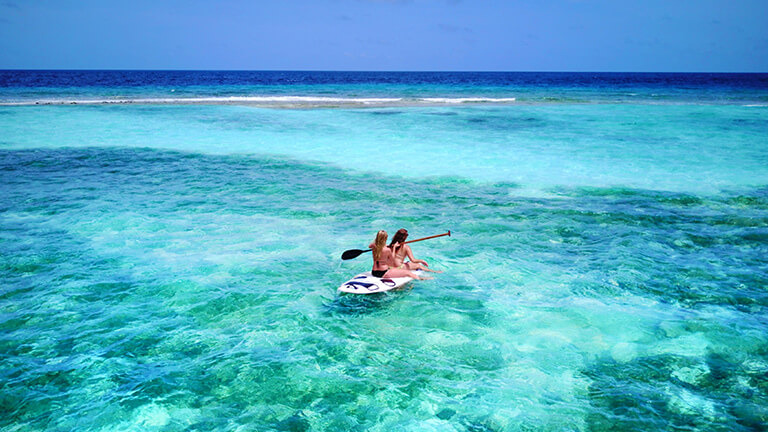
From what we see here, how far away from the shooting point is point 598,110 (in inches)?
1558

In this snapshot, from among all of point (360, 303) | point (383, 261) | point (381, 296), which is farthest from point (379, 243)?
point (360, 303)

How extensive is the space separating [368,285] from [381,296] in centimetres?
37

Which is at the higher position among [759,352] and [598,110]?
[598,110]

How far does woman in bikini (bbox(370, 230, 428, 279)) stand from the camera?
29.2ft

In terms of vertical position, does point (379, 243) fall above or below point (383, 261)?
above

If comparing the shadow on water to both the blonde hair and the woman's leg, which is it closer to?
the woman's leg

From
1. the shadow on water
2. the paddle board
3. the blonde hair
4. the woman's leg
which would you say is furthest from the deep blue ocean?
the blonde hair

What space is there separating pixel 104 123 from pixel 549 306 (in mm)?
29758

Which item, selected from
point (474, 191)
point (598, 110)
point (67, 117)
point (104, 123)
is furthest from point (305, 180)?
point (598, 110)

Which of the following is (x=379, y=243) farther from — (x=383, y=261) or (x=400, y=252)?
(x=400, y=252)

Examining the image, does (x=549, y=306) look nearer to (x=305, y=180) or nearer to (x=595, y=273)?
(x=595, y=273)

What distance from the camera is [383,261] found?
9.16 meters

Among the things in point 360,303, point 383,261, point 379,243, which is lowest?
point 360,303

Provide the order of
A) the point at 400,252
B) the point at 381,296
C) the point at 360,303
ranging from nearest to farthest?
the point at 360,303
the point at 381,296
the point at 400,252
